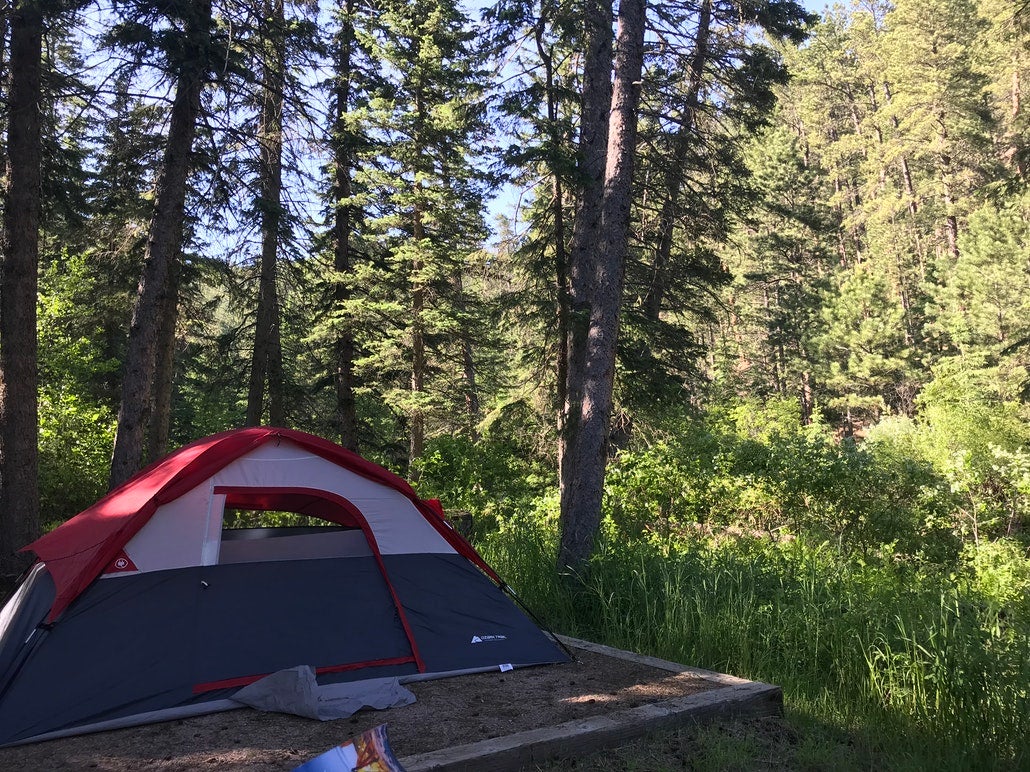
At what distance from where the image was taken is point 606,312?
23.5ft

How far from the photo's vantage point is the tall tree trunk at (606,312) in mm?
6988

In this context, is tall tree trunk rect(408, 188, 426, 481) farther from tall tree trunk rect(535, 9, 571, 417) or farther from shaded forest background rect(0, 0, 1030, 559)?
tall tree trunk rect(535, 9, 571, 417)

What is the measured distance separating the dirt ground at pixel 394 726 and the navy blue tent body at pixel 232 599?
0.17 metres

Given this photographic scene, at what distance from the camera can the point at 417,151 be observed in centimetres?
1537

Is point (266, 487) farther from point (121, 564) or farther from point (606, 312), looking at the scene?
point (606, 312)

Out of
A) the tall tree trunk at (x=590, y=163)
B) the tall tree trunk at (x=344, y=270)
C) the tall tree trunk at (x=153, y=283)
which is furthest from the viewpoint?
the tall tree trunk at (x=344, y=270)

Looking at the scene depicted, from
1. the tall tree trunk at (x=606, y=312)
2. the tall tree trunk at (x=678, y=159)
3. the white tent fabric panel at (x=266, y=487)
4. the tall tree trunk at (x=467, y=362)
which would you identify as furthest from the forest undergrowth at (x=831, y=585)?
the tall tree trunk at (x=467, y=362)

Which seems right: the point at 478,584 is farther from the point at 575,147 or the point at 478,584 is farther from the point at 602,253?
the point at 575,147

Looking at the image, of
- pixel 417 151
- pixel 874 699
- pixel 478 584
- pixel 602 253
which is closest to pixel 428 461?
pixel 417 151

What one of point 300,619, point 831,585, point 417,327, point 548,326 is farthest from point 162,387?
point 831,585

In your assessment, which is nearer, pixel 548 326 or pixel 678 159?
pixel 678 159

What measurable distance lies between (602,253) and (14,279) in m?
6.52

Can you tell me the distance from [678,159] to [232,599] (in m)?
7.07

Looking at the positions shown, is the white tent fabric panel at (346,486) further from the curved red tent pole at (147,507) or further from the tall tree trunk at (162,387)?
the tall tree trunk at (162,387)
